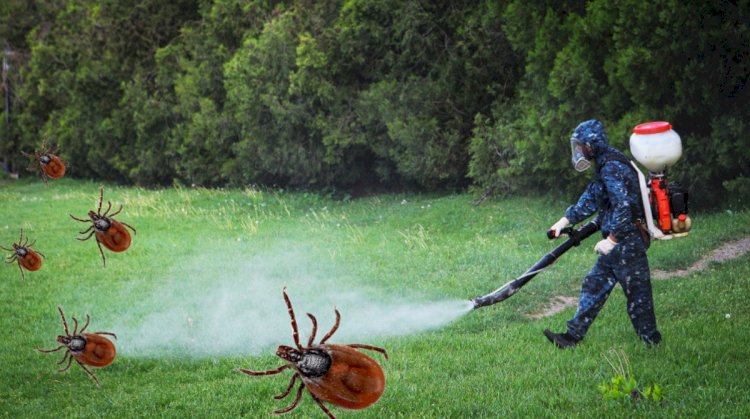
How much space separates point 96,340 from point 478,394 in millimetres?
3673

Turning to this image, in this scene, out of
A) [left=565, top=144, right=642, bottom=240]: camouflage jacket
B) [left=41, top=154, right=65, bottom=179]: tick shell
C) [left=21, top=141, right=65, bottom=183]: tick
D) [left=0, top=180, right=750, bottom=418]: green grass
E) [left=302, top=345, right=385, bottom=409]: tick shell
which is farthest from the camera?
Answer: [left=41, top=154, right=65, bottom=179]: tick shell

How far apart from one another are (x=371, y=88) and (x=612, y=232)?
15241 millimetres

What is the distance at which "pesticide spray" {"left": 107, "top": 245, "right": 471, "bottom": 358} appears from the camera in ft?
32.1

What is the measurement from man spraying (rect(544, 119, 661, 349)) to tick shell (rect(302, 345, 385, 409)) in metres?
3.63

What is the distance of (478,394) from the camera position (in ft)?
23.5

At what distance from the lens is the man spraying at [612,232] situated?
774 cm

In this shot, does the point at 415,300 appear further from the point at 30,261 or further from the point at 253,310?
the point at 30,261

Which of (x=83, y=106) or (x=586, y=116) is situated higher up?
(x=586, y=116)

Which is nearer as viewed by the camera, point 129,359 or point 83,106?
point 129,359

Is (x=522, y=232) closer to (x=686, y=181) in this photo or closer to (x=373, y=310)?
(x=686, y=181)

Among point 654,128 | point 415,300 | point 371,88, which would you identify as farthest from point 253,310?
point 371,88

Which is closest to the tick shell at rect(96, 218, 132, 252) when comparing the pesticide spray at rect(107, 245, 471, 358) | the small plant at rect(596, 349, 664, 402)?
the pesticide spray at rect(107, 245, 471, 358)

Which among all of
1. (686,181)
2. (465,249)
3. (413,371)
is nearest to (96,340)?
(413,371)

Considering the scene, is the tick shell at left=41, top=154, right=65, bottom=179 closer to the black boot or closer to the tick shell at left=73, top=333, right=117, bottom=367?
the tick shell at left=73, top=333, right=117, bottom=367
